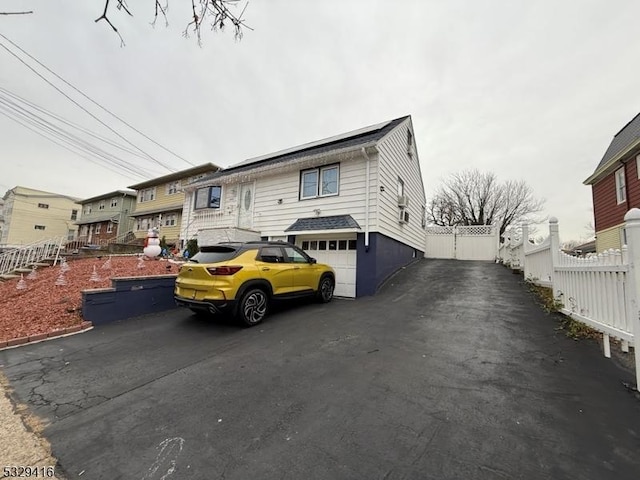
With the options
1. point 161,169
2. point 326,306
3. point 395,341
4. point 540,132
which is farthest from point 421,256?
point 161,169

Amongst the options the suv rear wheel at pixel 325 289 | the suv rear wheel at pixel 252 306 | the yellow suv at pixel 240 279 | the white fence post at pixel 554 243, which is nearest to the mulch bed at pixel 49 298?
the yellow suv at pixel 240 279

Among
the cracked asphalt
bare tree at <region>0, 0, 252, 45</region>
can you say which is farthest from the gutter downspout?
bare tree at <region>0, 0, 252, 45</region>

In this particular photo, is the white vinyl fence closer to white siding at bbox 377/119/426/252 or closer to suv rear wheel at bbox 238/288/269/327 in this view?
white siding at bbox 377/119/426/252

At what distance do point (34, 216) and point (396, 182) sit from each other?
150 feet

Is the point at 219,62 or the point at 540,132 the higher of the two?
the point at 540,132

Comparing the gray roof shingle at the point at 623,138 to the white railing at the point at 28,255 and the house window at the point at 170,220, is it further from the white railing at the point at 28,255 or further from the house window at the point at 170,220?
the house window at the point at 170,220

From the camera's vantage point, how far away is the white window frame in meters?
11.7

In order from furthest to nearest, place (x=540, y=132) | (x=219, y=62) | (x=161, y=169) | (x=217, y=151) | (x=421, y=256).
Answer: (x=161, y=169) < (x=217, y=151) < (x=421, y=256) < (x=540, y=132) < (x=219, y=62)

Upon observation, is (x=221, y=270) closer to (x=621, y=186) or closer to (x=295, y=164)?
(x=295, y=164)

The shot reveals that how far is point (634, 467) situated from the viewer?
5.87 ft

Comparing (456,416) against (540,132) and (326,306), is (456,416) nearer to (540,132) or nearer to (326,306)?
(326,306)

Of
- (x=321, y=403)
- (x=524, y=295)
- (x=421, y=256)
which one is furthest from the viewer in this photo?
(x=421, y=256)

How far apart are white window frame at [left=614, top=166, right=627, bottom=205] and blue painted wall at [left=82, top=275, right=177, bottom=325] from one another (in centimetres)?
1846

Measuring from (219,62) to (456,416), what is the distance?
5488 mm
